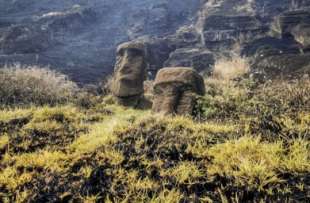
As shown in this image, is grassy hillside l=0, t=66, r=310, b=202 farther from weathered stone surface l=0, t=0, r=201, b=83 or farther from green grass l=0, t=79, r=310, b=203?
weathered stone surface l=0, t=0, r=201, b=83

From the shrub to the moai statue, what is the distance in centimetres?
173

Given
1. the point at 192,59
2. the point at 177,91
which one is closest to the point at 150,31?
the point at 192,59

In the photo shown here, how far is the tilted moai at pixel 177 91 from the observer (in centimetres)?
866

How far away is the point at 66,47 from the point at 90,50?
6.06 ft

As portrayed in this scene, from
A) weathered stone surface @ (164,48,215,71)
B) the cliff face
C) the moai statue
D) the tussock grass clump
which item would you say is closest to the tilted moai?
the moai statue

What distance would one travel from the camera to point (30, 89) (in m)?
11.2

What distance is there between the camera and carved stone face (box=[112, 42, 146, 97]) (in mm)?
11766

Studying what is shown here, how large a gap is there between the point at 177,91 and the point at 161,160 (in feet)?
15.4

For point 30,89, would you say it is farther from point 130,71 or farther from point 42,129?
point 42,129

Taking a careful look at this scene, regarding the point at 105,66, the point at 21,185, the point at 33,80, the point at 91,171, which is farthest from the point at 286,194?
the point at 105,66

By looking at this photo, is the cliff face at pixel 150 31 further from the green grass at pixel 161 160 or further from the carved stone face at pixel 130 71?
the green grass at pixel 161 160

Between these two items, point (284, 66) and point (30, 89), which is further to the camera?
point (284, 66)

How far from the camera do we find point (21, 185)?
4.05 m

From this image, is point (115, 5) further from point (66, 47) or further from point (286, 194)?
point (286, 194)
